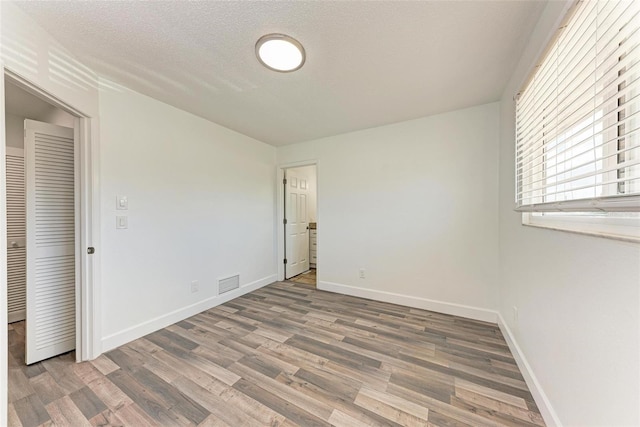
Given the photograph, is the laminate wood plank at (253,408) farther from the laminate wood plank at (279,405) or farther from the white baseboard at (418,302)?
the white baseboard at (418,302)

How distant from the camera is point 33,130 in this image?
1.72 m

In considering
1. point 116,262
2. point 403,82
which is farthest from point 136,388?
point 403,82

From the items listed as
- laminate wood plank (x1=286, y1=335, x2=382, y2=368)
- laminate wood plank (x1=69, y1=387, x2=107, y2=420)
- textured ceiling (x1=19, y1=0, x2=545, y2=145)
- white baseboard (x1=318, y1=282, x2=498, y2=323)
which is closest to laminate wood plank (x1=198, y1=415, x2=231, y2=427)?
laminate wood plank (x1=69, y1=387, x2=107, y2=420)

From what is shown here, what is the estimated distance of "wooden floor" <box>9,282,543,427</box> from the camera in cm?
127

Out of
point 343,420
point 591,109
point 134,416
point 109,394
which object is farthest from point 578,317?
point 109,394

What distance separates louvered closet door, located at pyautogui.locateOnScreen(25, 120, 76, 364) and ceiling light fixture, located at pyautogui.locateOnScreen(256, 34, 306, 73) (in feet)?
5.76

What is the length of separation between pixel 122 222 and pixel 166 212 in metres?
0.37

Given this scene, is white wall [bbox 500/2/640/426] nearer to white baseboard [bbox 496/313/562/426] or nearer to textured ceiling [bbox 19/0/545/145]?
white baseboard [bbox 496/313/562/426]

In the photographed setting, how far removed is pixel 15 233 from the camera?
237 cm

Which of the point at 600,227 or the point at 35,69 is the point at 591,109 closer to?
the point at 600,227

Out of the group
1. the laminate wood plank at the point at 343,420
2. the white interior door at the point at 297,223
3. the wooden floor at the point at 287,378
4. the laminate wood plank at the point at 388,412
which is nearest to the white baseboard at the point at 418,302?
the wooden floor at the point at 287,378

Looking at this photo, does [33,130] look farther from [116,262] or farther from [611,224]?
[611,224]

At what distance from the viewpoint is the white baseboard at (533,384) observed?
3.80ft

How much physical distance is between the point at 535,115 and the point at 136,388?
3.08 metres
